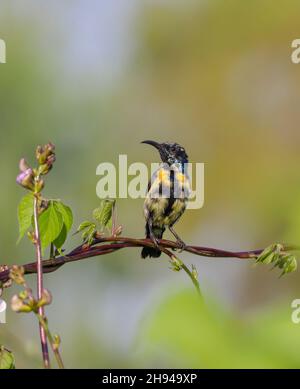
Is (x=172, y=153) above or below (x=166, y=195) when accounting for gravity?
above

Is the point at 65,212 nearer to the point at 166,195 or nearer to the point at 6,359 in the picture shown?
the point at 6,359

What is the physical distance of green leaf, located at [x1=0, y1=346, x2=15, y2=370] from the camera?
1615mm

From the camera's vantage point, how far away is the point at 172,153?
4582mm

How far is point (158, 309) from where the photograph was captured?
1118 millimetres

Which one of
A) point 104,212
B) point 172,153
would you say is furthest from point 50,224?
point 172,153

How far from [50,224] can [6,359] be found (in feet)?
1.54

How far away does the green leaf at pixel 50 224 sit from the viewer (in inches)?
78.2

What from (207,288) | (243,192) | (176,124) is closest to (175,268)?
(207,288)

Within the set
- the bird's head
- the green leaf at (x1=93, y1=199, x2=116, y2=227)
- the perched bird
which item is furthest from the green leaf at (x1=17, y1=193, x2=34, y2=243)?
the bird's head

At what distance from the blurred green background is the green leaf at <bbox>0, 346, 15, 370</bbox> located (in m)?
1.98

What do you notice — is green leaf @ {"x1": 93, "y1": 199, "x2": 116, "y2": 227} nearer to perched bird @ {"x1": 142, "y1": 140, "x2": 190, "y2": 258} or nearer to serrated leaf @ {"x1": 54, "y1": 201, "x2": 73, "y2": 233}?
serrated leaf @ {"x1": 54, "y1": 201, "x2": 73, "y2": 233}

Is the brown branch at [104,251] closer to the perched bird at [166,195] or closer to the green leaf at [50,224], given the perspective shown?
the green leaf at [50,224]
